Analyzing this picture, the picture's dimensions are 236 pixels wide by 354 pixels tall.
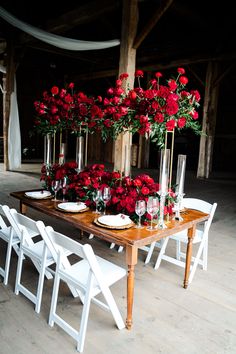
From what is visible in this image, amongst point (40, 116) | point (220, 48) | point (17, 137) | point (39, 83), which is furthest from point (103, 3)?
point (39, 83)

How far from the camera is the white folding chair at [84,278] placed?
1787 millimetres

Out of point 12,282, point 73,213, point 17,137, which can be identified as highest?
point 17,137

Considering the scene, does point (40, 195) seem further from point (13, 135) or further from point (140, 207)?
point (13, 135)

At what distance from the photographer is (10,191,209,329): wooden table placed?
6.51 feet

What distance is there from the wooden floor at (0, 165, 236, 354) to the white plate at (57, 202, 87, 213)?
701 mm

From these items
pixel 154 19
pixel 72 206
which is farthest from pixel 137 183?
pixel 154 19

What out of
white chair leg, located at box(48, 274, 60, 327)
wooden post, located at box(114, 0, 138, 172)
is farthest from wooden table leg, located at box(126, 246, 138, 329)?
wooden post, located at box(114, 0, 138, 172)

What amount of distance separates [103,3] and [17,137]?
191 inches

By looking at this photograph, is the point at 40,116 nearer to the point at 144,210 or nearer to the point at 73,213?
the point at 73,213

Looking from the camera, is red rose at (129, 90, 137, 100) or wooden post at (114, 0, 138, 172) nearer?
red rose at (129, 90, 137, 100)

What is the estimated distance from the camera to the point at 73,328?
80.0 inches

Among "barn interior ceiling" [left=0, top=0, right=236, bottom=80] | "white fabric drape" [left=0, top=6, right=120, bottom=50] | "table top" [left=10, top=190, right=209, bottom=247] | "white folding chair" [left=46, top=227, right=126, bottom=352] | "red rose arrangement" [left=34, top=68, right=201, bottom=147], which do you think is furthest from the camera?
"barn interior ceiling" [left=0, top=0, right=236, bottom=80]

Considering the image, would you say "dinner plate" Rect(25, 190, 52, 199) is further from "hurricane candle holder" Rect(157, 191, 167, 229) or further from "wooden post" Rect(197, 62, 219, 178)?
"wooden post" Rect(197, 62, 219, 178)

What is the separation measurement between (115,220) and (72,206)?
51cm
